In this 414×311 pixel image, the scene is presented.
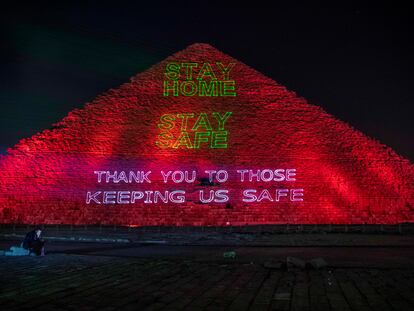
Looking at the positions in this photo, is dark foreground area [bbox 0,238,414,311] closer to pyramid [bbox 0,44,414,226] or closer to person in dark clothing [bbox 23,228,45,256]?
person in dark clothing [bbox 23,228,45,256]

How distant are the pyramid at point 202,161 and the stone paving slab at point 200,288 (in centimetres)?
1296

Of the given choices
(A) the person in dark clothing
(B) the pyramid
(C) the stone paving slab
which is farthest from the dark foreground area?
(B) the pyramid

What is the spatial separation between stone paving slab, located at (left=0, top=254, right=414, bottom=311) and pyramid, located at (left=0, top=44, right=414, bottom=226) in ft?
42.5

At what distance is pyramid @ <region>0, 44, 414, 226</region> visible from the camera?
18.0 metres

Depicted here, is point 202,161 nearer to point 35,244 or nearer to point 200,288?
point 35,244

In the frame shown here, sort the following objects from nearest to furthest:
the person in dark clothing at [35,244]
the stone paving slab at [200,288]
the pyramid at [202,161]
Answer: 1. the stone paving slab at [200,288]
2. the person in dark clothing at [35,244]
3. the pyramid at [202,161]

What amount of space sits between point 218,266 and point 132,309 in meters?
2.39

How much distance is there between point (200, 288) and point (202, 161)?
52.1 feet

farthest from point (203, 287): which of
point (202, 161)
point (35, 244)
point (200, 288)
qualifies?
point (202, 161)

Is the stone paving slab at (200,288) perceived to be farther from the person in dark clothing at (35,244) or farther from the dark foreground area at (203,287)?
the person in dark clothing at (35,244)

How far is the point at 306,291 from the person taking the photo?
11.0 feet

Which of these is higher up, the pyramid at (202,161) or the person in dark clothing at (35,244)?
the pyramid at (202,161)

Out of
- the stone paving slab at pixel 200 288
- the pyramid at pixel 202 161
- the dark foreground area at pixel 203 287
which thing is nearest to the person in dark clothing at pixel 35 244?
the dark foreground area at pixel 203 287

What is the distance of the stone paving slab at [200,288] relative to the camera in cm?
288
